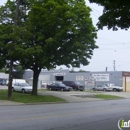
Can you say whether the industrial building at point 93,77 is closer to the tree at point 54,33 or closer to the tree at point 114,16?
the tree at point 54,33

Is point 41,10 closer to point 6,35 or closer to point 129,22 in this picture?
point 6,35

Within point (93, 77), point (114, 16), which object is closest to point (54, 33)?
point (114, 16)

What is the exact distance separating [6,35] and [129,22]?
57.9ft

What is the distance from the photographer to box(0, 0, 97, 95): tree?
25938mm

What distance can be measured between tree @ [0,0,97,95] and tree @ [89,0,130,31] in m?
13.9

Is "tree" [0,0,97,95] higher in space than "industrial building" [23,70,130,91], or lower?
higher

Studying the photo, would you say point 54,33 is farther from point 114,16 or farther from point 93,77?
point 93,77

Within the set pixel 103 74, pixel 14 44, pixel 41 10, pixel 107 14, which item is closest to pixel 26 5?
pixel 41 10

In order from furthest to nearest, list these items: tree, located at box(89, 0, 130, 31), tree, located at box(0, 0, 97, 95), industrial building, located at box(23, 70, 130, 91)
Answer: industrial building, located at box(23, 70, 130, 91)
tree, located at box(0, 0, 97, 95)
tree, located at box(89, 0, 130, 31)

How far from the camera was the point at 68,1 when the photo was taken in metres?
27.7

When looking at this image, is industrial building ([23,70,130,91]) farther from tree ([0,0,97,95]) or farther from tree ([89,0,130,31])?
tree ([89,0,130,31])

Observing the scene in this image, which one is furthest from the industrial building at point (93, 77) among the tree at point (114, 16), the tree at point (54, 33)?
the tree at point (114, 16)

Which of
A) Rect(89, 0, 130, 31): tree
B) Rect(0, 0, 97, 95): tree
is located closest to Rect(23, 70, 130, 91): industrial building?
Rect(0, 0, 97, 95): tree

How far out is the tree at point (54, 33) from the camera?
2594cm
